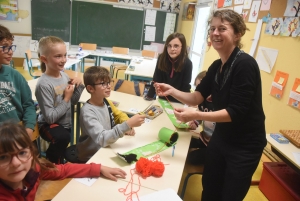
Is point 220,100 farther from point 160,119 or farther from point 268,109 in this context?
point 268,109

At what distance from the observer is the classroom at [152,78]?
1.33 m

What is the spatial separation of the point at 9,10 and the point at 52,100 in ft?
18.1

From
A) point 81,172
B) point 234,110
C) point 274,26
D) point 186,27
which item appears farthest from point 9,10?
point 234,110

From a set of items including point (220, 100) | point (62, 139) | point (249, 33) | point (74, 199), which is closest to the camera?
point (74, 199)

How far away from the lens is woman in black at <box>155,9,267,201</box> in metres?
1.25

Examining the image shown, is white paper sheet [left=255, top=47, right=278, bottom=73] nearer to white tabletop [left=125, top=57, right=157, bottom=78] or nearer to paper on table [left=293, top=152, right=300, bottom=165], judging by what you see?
paper on table [left=293, top=152, right=300, bottom=165]

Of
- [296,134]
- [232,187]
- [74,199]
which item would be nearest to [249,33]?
[296,134]

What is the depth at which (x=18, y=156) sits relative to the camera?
95 cm

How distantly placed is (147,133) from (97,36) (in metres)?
5.32

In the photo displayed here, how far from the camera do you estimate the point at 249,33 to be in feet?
11.0

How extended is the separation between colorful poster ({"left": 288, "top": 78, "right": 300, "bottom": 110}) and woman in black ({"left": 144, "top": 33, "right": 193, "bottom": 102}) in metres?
1.10

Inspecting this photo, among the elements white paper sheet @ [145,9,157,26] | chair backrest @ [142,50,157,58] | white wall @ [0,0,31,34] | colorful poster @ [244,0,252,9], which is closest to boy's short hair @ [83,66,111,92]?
colorful poster @ [244,0,252,9]

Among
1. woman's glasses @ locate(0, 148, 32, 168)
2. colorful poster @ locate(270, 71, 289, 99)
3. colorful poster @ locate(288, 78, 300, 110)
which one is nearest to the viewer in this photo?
woman's glasses @ locate(0, 148, 32, 168)

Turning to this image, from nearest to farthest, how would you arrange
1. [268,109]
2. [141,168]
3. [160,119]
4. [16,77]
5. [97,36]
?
[141,168] → [16,77] → [160,119] → [268,109] → [97,36]
